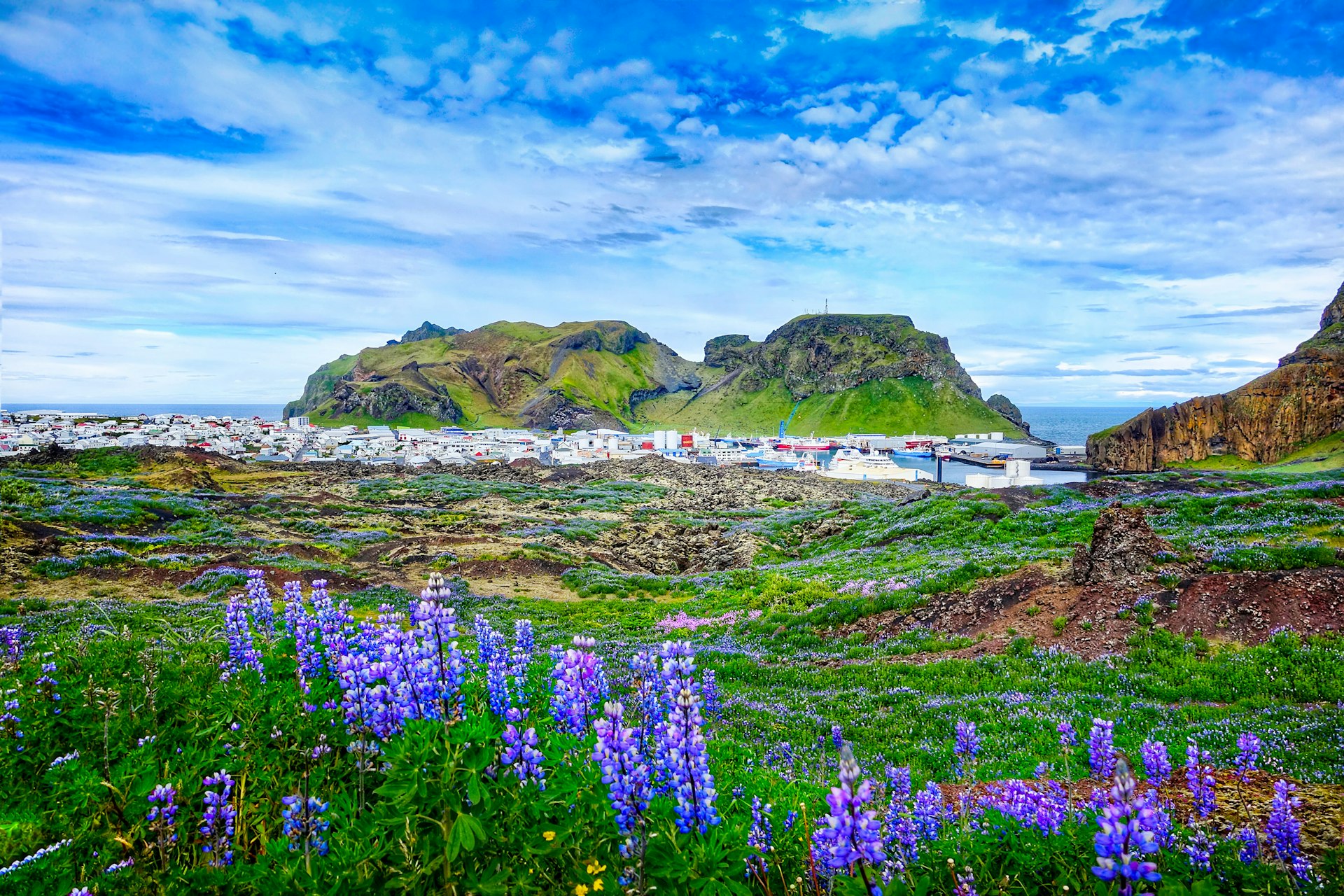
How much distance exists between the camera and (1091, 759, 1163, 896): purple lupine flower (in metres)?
1.78

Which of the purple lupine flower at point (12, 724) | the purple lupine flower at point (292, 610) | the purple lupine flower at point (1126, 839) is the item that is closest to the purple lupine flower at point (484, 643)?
the purple lupine flower at point (292, 610)

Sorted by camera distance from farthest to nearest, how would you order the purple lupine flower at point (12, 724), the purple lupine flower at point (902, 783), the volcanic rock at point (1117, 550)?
the volcanic rock at point (1117, 550) → the purple lupine flower at point (902, 783) → the purple lupine flower at point (12, 724)

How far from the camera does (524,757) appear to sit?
2744 mm

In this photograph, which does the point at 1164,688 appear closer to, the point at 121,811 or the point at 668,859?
the point at 668,859

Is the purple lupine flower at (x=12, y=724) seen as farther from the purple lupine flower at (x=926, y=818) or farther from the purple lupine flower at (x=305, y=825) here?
the purple lupine flower at (x=926, y=818)

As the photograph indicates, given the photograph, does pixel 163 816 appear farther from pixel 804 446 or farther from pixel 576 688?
pixel 804 446

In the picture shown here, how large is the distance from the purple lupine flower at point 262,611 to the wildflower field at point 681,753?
A: 0.14ft

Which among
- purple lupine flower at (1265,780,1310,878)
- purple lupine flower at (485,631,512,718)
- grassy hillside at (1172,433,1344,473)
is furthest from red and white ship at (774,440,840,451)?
purple lupine flower at (1265,780,1310,878)

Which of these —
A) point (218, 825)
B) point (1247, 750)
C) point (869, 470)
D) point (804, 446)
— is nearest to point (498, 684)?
point (218, 825)

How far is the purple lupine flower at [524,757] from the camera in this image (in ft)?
8.76

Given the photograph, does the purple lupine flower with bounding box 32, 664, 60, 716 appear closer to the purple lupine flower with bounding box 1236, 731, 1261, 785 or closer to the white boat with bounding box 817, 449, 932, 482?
the purple lupine flower with bounding box 1236, 731, 1261, 785

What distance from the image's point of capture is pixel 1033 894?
264 cm

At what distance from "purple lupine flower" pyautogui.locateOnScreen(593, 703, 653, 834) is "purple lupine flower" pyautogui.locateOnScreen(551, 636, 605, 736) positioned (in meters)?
0.53

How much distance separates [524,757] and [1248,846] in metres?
3.63
